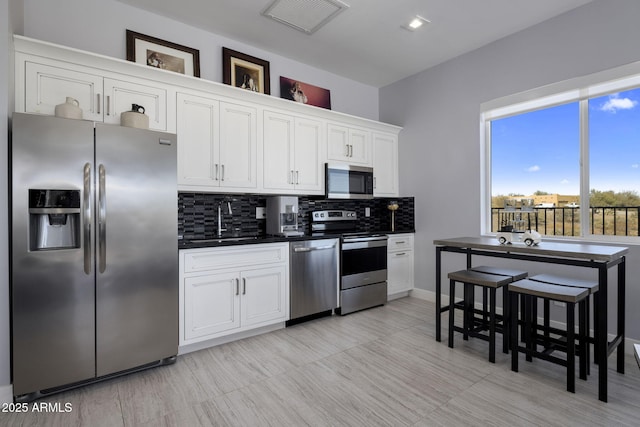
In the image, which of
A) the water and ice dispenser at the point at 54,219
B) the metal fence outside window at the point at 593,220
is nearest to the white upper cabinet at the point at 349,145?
the metal fence outside window at the point at 593,220

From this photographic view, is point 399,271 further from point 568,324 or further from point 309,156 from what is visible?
point 568,324

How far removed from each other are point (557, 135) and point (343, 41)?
239 centimetres

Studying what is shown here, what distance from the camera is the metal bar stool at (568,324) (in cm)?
206

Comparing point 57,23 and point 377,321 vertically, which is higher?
point 57,23

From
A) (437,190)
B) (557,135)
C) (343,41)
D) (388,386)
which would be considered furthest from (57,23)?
(557,135)

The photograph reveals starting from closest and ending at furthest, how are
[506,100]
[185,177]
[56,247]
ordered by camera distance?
[56,247] < [185,177] < [506,100]

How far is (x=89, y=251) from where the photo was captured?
208 centimetres

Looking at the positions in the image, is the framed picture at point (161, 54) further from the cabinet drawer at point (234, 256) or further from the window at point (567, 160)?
the window at point (567, 160)

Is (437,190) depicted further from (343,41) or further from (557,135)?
(343,41)

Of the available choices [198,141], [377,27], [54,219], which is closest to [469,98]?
[377,27]

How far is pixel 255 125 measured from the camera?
10.5 feet

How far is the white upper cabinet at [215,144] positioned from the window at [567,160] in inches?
98.7

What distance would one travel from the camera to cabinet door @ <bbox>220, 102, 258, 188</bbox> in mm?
2982

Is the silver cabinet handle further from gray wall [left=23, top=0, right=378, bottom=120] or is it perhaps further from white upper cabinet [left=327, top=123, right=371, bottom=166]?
white upper cabinet [left=327, top=123, right=371, bottom=166]
